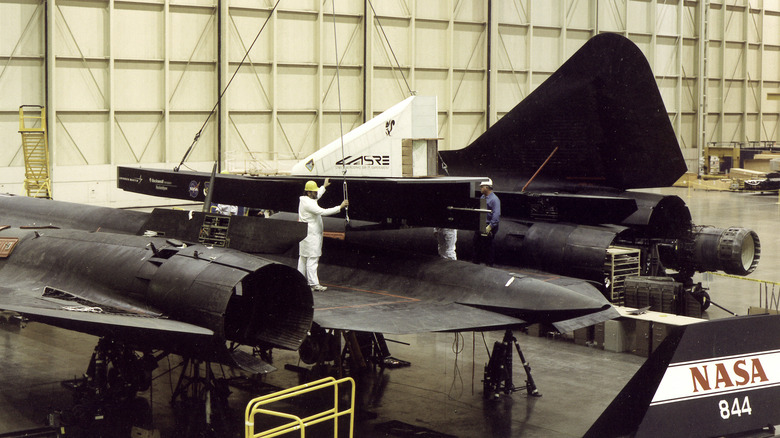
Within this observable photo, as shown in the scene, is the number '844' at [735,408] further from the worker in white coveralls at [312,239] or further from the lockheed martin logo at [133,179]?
the lockheed martin logo at [133,179]

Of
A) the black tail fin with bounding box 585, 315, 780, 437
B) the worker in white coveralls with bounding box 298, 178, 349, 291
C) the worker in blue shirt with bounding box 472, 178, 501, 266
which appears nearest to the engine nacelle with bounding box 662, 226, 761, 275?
the worker in blue shirt with bounding box 472, 178, 501, 266

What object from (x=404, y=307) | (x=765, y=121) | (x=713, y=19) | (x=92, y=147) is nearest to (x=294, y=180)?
(x=404, y=307)

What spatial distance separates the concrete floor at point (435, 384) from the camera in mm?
11641

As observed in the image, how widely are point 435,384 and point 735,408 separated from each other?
19.5ft

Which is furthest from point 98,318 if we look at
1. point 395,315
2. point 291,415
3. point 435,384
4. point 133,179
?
point 133,179

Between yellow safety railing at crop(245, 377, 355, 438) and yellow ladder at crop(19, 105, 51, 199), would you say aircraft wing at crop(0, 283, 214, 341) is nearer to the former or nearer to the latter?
yellow safety railing at crop(245, 377, 355, 438)

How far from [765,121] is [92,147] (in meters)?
37.6

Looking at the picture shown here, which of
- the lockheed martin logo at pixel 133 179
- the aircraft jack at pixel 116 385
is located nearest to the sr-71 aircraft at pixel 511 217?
the lockheed martin logo at pixel 133 179

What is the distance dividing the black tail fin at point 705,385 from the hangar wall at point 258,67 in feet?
66.6

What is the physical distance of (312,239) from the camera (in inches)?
493

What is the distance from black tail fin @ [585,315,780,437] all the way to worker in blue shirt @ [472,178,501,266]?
6.44 m

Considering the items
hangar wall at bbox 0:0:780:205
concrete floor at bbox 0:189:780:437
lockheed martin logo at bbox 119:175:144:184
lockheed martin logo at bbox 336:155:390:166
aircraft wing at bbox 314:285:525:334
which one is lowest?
concrete floor at bbox 0:189:780:437

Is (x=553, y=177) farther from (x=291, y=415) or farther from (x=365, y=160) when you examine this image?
(x=291, y=415)

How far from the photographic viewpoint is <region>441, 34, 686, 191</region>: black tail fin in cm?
1409
